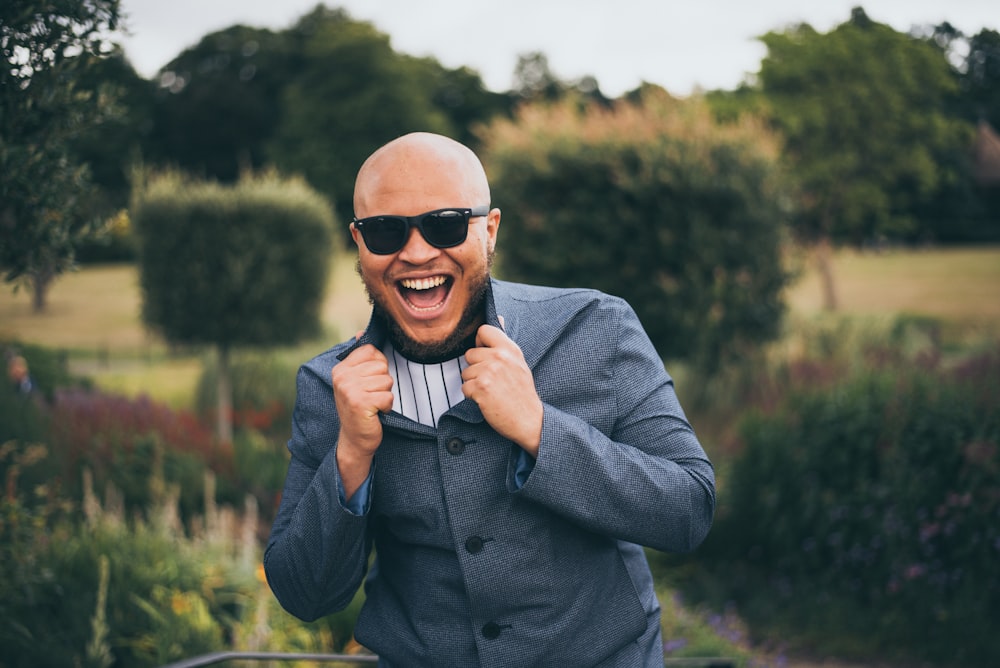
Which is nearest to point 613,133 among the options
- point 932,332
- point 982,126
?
point 932,332

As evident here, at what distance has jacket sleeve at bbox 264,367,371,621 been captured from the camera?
1864mm

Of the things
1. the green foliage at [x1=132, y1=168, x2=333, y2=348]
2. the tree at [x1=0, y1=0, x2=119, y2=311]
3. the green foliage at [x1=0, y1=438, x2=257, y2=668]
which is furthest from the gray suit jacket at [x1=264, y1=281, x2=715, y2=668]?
the green foliage at [x1=132, y1=168, x2=333, y2=348]

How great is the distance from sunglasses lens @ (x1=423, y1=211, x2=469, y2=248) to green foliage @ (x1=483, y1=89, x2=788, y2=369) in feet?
26.8

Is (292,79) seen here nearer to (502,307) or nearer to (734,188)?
(734,188)

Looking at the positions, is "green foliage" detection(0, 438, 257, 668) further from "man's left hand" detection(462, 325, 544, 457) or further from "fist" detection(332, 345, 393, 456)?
"man's left hand" detection(462, 325, 544, 457)

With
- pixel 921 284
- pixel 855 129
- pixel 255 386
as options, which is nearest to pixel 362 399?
pixel 255 386

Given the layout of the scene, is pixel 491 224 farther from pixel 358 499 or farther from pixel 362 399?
pixel 358 499

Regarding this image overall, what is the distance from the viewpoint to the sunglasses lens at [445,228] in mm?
1870

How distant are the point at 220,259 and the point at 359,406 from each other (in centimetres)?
944

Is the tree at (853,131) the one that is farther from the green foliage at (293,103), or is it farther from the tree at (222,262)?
the green foliage at (293,103)

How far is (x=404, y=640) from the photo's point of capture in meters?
2.02

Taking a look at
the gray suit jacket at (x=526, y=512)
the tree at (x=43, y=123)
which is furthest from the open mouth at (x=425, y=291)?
the tree at (x=43, y=123)

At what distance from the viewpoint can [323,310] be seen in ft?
39.5

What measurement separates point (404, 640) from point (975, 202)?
72.7 ft
